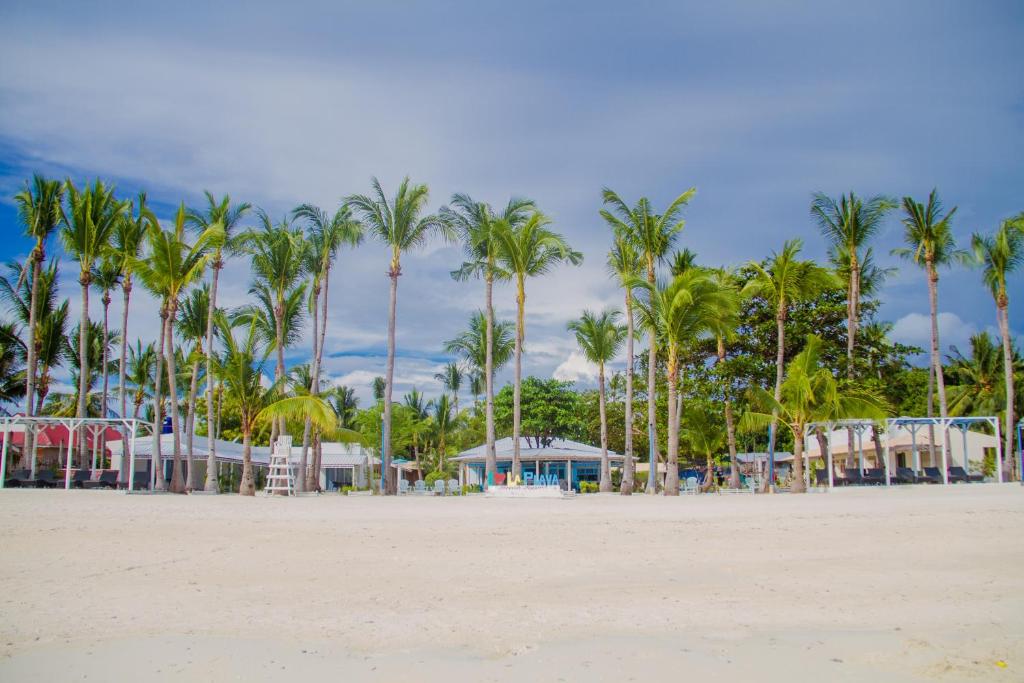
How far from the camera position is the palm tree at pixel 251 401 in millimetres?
23938

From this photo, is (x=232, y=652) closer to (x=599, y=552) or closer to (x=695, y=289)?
(x=599, y=552)

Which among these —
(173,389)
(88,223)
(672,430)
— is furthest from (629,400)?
(88,223)

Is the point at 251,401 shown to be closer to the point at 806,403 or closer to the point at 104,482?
the point at 104,482

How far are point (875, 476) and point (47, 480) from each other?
27297mm

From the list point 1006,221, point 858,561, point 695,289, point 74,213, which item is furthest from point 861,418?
point 74,213

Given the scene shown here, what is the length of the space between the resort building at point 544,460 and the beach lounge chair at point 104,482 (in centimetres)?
1488

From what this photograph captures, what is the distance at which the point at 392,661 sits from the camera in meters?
6.07

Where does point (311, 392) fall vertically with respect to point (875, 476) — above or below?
above

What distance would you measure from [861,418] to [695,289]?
7239 millimetres

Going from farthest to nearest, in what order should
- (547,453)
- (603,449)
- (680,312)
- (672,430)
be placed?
(547,453), (603,449), (672,430), (680,312)

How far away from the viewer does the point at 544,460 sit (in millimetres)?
39938

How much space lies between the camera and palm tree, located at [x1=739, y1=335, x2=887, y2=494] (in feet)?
83.3

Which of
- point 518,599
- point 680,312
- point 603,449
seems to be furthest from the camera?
point 603,449

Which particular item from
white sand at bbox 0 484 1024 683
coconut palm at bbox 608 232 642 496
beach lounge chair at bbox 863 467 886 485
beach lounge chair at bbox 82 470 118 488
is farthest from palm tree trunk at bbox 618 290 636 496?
beach lounge chair at bbox 82 470 118 488
